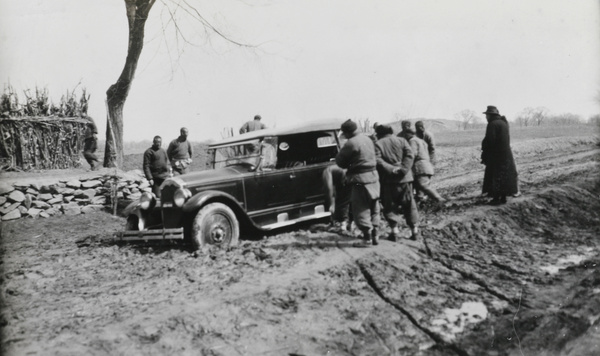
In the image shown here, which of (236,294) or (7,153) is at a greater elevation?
(7,153)

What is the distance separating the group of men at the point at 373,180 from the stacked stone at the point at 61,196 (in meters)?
5.74

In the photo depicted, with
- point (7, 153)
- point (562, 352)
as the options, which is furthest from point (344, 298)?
point (7, 153)

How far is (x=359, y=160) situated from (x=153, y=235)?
2961 millimetres

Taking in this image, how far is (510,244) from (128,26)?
9.81 m

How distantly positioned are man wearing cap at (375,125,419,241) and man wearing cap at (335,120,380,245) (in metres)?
0.34

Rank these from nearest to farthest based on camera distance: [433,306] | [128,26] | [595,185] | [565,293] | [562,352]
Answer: [562,352] < [433,306] < [565,293] < [595,185] < [128,26]

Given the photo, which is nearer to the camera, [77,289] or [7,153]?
[77,289]

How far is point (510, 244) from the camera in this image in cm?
623

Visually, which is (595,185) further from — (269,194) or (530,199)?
(269,194)

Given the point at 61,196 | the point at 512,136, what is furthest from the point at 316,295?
the point at 512,136

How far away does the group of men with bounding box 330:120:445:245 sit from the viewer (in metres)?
5.80

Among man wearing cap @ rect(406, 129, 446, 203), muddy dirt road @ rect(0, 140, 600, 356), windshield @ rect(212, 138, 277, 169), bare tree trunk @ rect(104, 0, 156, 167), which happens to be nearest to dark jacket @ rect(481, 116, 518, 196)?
muddy dirt road @ rect(0, 140, 600, 356)

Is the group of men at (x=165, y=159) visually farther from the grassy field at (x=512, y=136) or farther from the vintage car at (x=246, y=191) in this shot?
the grassy field at (x=512, y=136)

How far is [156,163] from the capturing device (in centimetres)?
922
